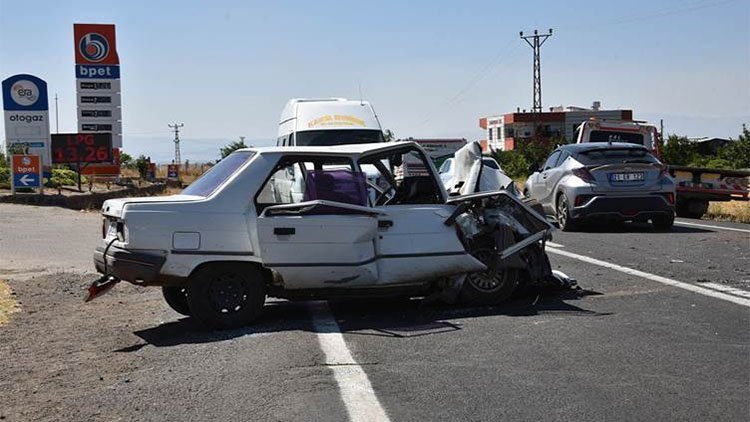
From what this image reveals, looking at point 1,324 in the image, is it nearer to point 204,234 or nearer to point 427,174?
point 204,234

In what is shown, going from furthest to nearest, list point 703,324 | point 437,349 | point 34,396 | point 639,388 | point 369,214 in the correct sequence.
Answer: point 369,214 → point 703,324 → point 437,349 → point 34,396 → point 639,388

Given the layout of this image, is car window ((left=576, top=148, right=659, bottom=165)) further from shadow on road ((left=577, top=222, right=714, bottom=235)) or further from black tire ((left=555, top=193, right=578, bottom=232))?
shadow on road ((left=577, top=222, right=714, bottom=235))

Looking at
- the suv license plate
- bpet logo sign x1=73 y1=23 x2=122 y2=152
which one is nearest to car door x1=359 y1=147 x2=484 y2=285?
the suv license plate

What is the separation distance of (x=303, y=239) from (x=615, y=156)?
969 cm

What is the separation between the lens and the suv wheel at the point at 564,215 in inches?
637

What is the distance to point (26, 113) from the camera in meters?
35.3

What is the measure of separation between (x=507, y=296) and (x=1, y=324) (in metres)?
5.20

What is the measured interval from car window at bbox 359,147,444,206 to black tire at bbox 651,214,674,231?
25.7 ft

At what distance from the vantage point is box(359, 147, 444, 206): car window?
349 inches

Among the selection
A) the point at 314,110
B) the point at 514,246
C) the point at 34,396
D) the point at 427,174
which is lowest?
the point at 34,396

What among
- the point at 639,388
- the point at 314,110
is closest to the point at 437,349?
the point at 639,388

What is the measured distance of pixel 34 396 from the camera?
20.2 feet

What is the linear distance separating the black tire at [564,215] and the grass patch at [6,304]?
977 centimetres

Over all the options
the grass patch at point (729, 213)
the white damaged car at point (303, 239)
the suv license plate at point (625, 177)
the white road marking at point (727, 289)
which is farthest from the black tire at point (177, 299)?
the grass patch at point (729, 213)
